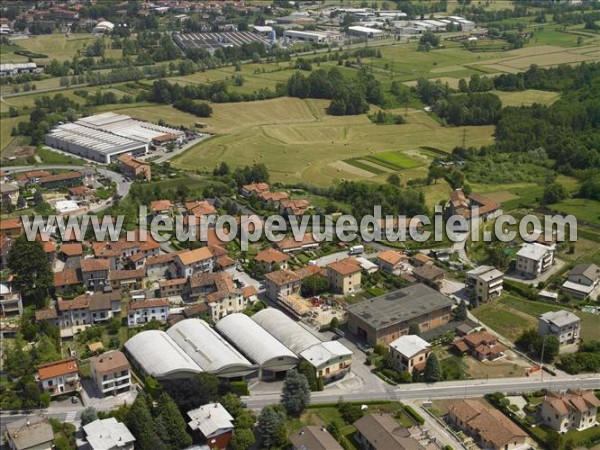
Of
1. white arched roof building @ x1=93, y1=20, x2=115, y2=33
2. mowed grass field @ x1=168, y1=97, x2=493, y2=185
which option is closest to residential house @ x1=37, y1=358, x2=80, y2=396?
mowed grass field @ x1=168, y1=97, x2=493, y2=185

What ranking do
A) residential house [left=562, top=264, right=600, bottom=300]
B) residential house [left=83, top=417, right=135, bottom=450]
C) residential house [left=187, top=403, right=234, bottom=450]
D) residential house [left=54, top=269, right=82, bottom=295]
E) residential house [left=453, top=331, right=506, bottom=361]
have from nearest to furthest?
residential house [left=83, top=417, right=135, bottom=450]
residential house [left=187, top=403, right=234, bottom=450]
residential house [left=453, top=331, right=506, bottom=361]
residential house [left=562, top=264, right=600, bottom=300]
residential house [left=54, top=269, right=82, bottom=295]

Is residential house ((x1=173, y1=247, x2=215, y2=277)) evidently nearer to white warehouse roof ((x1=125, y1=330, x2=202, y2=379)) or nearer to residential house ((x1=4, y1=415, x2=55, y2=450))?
Result: white warehouse roof ((x1=125, y1=330, x2=202, y2=379))

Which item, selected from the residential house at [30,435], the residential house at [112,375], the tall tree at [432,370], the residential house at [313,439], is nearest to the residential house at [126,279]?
the residential house at [112,375]

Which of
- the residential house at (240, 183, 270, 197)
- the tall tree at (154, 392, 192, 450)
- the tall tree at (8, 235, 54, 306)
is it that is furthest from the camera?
the residential house at (240, 183, 270, 197)

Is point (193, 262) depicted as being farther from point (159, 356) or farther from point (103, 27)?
point (103, 27)

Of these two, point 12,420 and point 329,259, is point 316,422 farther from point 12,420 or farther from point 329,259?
point 329,259

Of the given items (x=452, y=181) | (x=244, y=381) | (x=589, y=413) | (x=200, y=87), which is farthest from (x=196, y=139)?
(x=589, y=413)
